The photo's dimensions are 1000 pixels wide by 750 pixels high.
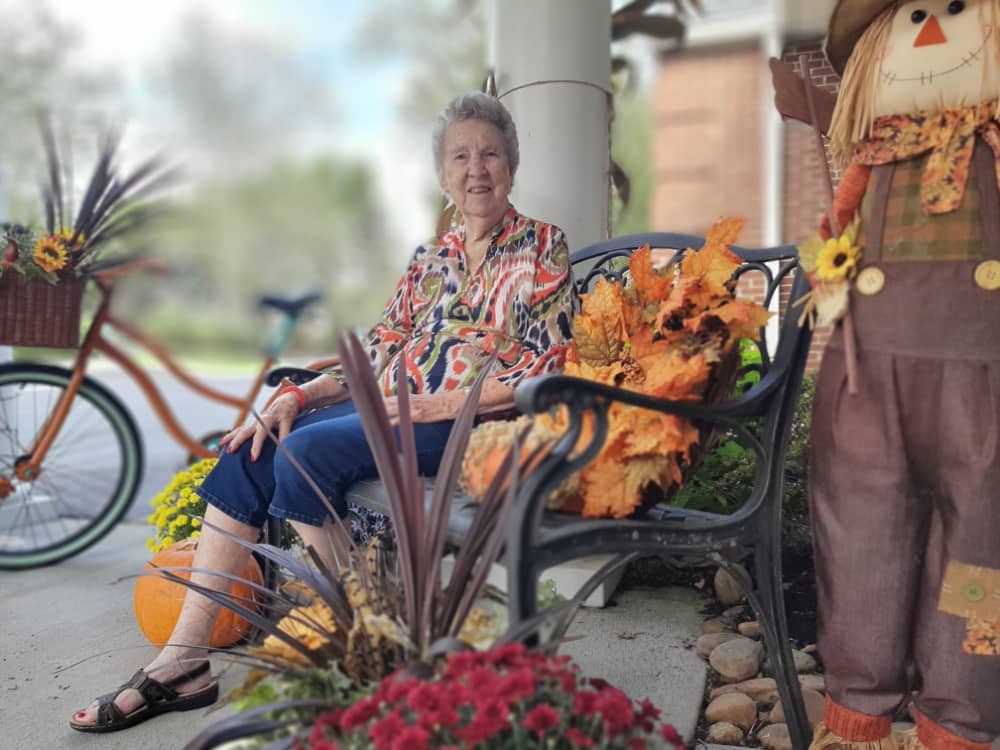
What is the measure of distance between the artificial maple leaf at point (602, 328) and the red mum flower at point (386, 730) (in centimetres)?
77

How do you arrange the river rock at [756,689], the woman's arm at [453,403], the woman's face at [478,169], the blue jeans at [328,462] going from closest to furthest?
the blue jeans at [328,462]
the woman's arm at [453,403]
the river rock at [756,689]
the woman's face at [478,169]

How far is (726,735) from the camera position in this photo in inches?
61.2

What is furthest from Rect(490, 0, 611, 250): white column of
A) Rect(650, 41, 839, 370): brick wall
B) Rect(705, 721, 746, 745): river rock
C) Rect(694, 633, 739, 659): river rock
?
Rect(705, 721, 746, 745): river rock

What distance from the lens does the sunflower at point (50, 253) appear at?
8.25 feet

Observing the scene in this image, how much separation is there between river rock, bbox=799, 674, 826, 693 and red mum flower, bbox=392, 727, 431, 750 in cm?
114

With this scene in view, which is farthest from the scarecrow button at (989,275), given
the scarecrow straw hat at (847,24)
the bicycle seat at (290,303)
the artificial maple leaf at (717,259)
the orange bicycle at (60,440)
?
the bicycle seat at (290,303)

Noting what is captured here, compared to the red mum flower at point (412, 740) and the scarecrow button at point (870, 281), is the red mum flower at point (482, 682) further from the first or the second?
the scarecrow button at point (870, 281)

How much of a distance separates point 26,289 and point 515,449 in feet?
7.03

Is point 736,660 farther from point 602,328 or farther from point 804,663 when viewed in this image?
point 602,328

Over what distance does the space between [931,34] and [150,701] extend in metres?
1.86

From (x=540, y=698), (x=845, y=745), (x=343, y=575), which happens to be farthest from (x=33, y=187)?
(x=845, y=745)

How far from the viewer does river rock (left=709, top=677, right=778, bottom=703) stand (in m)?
1.68

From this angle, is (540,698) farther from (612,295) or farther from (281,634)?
(612,295)

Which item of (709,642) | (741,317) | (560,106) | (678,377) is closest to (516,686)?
(678,377)
